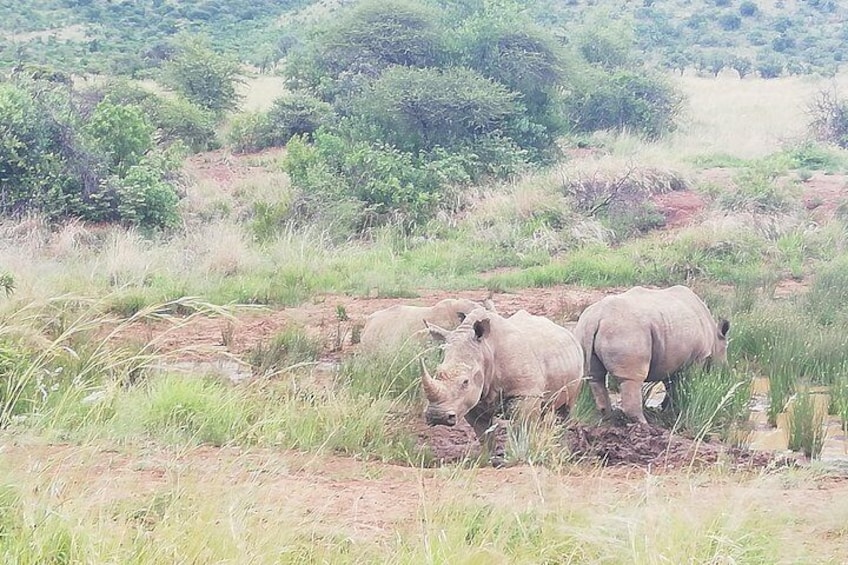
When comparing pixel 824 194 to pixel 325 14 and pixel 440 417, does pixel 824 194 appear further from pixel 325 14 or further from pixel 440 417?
pixel 325 14

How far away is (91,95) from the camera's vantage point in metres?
21.6

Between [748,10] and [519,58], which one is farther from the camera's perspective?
[748,10]

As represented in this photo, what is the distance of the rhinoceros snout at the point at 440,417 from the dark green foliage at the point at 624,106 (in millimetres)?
19082

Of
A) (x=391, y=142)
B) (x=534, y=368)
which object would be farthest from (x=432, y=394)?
(x=391, y=142)

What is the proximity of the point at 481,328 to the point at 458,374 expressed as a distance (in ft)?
1.38

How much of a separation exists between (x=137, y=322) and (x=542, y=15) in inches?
1450

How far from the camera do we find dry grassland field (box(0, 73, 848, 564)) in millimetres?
4078

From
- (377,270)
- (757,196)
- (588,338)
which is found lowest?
(757,196)

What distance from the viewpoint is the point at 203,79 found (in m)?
25.7

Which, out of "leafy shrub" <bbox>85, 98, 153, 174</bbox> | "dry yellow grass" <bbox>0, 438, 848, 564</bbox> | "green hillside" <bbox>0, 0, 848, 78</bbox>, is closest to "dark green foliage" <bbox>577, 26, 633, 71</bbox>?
"green hillside" <bbox>0, 0, 848, 78</bbox>

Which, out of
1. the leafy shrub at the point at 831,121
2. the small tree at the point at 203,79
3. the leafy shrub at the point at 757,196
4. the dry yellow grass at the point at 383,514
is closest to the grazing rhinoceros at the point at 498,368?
the dry yellow grass at the point at 383,514

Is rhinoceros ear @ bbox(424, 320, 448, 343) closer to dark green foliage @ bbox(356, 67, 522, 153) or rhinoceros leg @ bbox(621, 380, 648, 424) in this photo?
rhinoceros leg @ bbox(621, 380, 648, 424)

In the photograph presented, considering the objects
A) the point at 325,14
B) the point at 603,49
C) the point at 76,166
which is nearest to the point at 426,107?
the point at 76,166

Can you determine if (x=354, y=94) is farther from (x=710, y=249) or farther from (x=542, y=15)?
(x=542, y=15)
